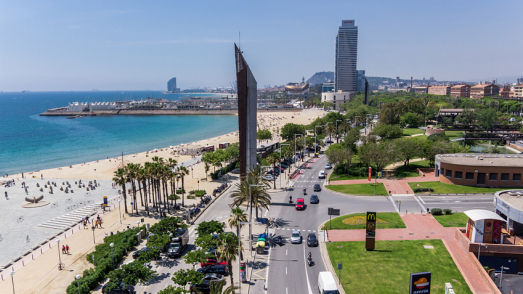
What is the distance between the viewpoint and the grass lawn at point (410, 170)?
65.4 meters

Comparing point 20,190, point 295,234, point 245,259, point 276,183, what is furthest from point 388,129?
point 20,190

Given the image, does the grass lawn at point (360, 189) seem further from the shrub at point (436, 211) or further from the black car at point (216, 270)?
the black car at point (216, 270)

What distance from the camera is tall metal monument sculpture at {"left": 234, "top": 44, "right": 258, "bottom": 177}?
1937 inches

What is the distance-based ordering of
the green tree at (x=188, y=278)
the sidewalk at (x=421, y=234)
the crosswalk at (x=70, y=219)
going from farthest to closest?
the crosswalk at (x=70, y=219) < the sidewalk at (x=421, y=234) < the green tree at (x=188, y=278)

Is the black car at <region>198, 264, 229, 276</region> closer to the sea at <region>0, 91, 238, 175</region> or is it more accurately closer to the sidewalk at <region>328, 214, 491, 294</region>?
the sidewalk at <region>328, 214, 491, 294</region>

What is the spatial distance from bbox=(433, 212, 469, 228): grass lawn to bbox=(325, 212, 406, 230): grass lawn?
4.82 metres

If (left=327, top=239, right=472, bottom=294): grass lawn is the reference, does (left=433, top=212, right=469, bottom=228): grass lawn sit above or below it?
above

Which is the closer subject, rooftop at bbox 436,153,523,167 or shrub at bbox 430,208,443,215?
shrub at bbox 430,208,443,215

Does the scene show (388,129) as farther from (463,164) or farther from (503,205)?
(503,205)

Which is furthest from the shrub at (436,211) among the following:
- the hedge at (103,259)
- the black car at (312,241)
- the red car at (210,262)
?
the hedge at (103,259)

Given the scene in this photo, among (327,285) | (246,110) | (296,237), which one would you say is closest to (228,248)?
(327,285)

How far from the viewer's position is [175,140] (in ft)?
454

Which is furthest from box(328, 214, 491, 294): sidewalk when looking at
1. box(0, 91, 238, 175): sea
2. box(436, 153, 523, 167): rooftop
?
box(0, 91, 238, 175): sea

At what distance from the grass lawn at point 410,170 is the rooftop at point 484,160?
648 centimetres
